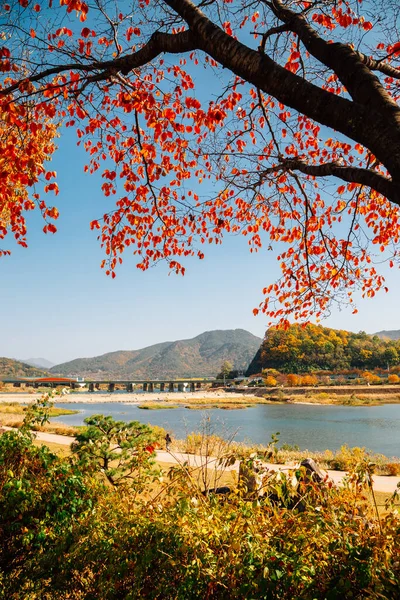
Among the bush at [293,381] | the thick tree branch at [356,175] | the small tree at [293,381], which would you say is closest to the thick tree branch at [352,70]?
the thick tree branch at [356,175]

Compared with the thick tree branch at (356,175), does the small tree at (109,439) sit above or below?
below

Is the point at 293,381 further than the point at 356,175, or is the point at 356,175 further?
the point at 293,381

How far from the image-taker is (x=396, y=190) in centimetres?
229

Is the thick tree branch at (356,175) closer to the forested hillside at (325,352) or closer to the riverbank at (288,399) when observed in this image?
the riverbank at (288,399)

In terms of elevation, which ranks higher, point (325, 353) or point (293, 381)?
point (325, 353)

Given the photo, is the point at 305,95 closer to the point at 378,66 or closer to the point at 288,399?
the point at 378,66

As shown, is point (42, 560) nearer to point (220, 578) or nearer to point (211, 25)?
point (220, 578)

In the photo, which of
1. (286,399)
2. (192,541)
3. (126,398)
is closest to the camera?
(192,541)

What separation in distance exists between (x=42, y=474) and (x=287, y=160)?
363 centimetres

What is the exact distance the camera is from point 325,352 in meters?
96.3

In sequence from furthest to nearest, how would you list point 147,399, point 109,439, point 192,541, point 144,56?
point 147,399
point 109,439
point 144,56
point 192,541

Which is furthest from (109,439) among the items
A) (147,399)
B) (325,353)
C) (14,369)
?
(14,369)

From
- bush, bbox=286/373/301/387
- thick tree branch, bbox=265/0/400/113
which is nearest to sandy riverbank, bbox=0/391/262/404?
bush, bbox=286/373/301/387

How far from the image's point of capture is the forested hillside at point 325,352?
90.1 metres
